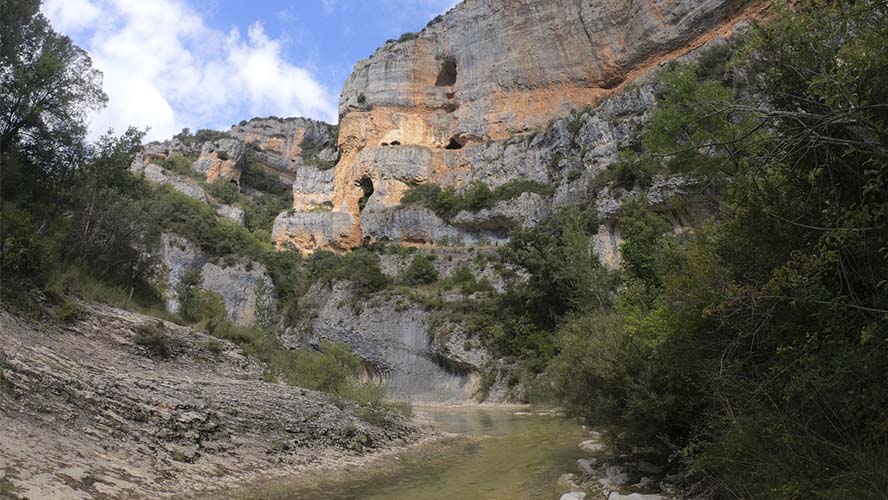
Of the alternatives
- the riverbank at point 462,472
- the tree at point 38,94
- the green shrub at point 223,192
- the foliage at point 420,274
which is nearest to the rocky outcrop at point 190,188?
the green shrub at point 223,192

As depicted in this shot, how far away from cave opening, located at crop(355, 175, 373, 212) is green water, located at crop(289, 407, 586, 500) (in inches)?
1600

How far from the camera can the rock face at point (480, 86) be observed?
4462 cm

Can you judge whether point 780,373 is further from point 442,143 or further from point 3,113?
point 442,143

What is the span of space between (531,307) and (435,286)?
1046cm

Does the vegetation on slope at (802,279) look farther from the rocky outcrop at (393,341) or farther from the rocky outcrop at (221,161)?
the rocky outcrop at (221,161)

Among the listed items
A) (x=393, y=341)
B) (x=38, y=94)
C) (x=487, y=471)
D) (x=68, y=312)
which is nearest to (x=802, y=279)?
(x=487, y=471)

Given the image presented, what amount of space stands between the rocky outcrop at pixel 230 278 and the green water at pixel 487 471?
3262 cm

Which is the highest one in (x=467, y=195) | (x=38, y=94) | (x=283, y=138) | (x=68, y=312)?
(x=283, y=138)

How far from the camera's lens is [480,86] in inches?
2082

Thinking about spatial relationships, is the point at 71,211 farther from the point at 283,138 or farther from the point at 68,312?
the point at 283,138

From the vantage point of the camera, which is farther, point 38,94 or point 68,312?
point 38,94

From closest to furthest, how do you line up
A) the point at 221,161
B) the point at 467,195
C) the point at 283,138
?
the point at 467,195, the point at 221,161, the point at 283,138

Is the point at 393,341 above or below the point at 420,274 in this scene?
below

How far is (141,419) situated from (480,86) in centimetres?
4957
